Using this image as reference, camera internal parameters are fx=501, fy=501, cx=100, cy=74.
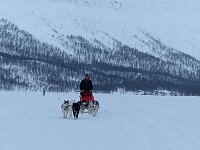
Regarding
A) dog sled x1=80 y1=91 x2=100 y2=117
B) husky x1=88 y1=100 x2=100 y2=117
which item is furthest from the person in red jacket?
husky x1=88 y1=100 x2=100 y2=117

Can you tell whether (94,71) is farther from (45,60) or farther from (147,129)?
(147,129)

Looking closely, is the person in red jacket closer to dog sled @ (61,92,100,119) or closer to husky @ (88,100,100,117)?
dog sled @ (61,92,100,119)

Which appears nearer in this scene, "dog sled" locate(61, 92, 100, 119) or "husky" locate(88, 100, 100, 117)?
"dog sled" locate(61, 92, 100, 119)

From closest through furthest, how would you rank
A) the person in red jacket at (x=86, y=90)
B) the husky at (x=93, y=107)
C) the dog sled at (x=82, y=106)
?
the dog sled at (x=82, y=106)
the husky at (x=93, y=107)
the person in red jacket at (x=86, y=90)

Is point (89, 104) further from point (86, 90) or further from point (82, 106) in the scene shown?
point (86, 90)

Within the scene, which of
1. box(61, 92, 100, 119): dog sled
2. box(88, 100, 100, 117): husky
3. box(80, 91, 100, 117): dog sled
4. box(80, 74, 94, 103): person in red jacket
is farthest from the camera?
box(80, 74, 94, 103): person in red jacket

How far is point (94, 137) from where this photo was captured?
1226 centimetres

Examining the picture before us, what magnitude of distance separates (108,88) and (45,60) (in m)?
40.5

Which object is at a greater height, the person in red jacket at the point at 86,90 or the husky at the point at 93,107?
the person in red jacket at the point at 86,90

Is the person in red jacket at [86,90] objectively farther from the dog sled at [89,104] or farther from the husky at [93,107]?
the husky at [93,107]

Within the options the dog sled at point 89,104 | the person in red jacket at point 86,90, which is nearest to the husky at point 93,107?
the dog sled at point 89,104

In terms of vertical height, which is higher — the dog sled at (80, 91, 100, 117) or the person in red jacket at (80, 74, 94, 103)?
the person in red jacket at (80, 74, 94, 103)

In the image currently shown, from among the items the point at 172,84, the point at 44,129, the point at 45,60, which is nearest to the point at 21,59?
the point at 45,60

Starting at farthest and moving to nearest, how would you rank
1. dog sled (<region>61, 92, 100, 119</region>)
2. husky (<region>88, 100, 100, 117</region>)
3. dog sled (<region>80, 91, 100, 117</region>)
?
dog sled (<region>80, 91, 100, 117</region>) → husky (<region>88, 100, 100, 117</region>) → dog sled (<region>61, 92, 100, 119</region>)
